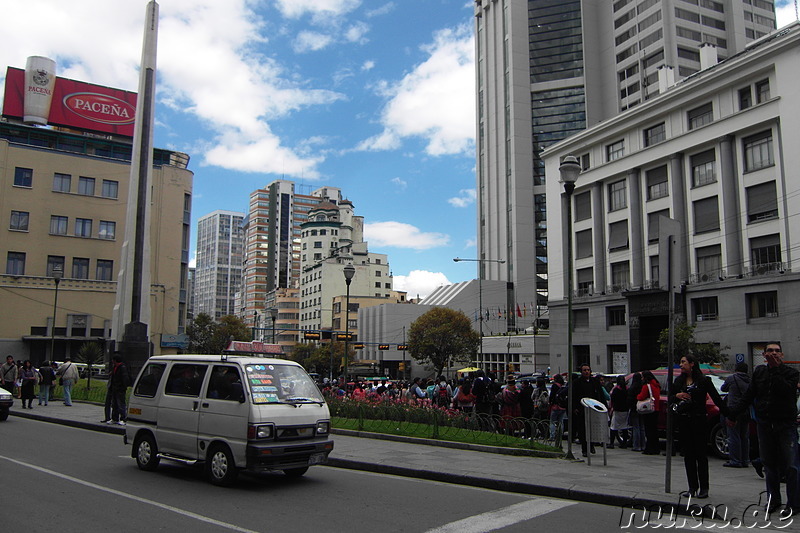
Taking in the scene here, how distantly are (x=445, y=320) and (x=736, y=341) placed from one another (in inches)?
1515

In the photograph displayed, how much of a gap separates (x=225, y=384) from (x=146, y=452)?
2229mm

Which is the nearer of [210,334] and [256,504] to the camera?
[256,504]

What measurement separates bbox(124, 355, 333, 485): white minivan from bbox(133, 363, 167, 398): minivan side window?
0.7 inches

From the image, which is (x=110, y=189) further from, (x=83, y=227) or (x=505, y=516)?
(x=505, y=516)

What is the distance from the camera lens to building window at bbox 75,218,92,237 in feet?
176

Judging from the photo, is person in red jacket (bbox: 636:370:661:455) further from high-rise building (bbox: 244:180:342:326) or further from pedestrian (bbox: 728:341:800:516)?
high-rise building (bbox: 244:180:342:326)

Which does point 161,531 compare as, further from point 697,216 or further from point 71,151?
point 71,151

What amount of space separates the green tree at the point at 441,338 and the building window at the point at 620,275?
2623 centimetres

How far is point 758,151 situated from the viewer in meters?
39.6

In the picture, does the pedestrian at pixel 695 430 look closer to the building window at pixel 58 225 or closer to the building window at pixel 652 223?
the building window at pixel 652 223

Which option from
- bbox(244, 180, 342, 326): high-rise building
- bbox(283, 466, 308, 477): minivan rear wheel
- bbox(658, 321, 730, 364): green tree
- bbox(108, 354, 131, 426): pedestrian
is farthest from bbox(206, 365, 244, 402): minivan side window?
bbox(244, 180, 342, 326): high-rise building

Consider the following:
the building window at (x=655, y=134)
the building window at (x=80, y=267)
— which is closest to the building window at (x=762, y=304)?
the building window at (x=655, y=134)

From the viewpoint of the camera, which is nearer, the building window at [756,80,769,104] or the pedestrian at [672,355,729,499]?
the pedestrian at [672,355,729,499]

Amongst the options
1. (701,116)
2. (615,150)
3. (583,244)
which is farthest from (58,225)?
(701,116)
